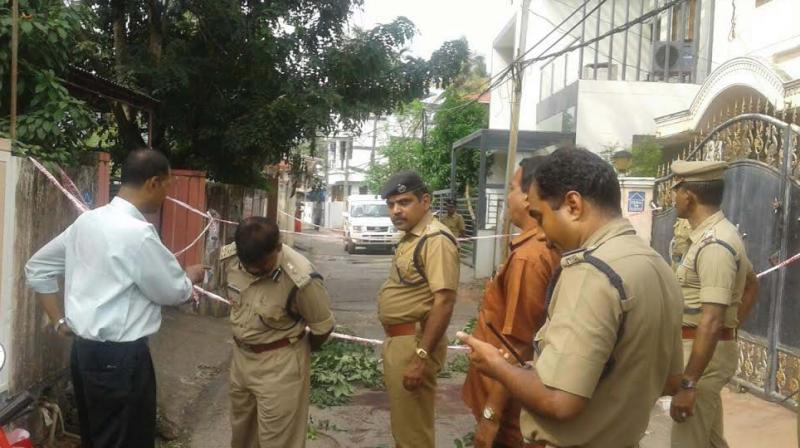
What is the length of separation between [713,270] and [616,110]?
34.9ft

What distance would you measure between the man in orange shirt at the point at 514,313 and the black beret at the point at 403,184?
107 centimetres

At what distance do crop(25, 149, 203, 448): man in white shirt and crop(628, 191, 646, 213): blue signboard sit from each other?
621cm

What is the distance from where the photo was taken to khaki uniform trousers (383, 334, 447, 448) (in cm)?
387

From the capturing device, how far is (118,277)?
3.15 meters

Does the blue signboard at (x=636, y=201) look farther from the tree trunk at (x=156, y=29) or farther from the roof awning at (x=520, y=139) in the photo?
the roof awning at (x=520, y=139)

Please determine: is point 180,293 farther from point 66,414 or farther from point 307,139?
point 307,139

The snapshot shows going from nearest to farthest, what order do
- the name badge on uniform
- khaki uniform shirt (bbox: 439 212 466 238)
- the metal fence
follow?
the name badge on uniform → khaki uniform shirt (bbox: 439 212 466 238) → the metal fence

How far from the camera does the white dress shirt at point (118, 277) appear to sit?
3143mm

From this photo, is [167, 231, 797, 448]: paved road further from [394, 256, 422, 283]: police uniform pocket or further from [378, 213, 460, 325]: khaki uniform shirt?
[394, 256, 422, 283]: police uniform pocket

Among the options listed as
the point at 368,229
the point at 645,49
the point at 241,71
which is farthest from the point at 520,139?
the point at 368,229

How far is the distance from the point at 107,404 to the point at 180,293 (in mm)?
577

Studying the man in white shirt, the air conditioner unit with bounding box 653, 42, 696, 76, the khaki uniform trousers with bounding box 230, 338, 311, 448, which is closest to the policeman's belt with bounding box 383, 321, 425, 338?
the khaki uniform trousers with bounding box 230, 338, 311, 448

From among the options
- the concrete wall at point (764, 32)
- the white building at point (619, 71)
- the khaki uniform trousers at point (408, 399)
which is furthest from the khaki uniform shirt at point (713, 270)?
the white building at point (619, 71)

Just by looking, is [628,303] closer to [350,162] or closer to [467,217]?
[467,217]
